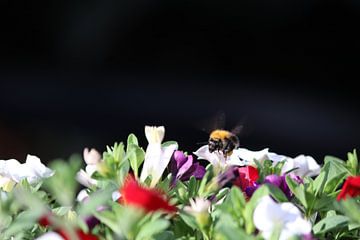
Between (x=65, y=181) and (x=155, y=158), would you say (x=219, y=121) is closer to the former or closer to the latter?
(x=155, y=158)

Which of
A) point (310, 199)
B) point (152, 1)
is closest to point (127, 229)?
point (310, 199)

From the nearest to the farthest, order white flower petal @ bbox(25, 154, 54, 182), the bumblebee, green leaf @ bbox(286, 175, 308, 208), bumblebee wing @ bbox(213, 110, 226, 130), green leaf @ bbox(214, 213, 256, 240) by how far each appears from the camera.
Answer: green leaf @ bbox(214, 213, 256, 240) → green leaf @ bbox(286, 175, 308, 208) → white flower petal @ bbox(25, 154, 54, 182) → the bumblebee → bumblebee wing @ bbox(213, 110, 226, 130)

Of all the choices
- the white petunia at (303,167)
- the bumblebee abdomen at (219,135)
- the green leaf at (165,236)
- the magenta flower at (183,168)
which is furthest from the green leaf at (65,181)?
the bumblebee abdomen at (219,135)

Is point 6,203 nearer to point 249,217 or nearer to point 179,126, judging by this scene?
point 249,217

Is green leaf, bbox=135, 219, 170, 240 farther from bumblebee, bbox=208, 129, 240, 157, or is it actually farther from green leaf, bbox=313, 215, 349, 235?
bumblebee, bbox=208, 129, 240, 157

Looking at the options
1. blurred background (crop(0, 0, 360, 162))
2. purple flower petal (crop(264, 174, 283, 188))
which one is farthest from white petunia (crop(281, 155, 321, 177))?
blurred background (crop(0, 0, 360, 162))

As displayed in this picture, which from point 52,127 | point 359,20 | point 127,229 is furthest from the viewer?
point 359,20

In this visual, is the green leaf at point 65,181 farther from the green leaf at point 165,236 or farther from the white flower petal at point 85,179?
the white flower petal at point 85,179
